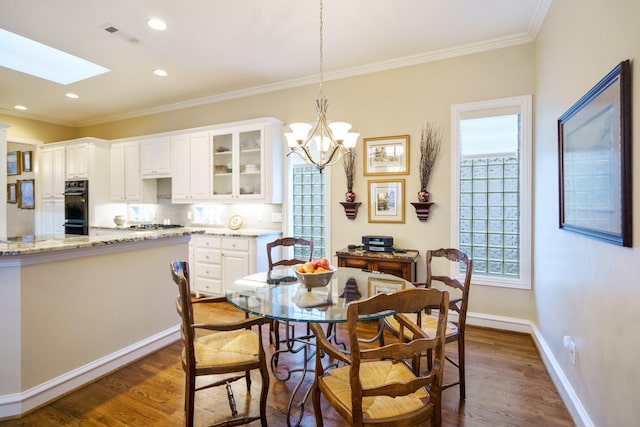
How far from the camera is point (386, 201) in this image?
372 cm

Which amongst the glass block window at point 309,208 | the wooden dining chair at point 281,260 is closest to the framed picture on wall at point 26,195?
the wooden dining chair at point 281,260

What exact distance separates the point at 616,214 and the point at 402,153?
7.66 ft

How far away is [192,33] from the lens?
3.06 metres

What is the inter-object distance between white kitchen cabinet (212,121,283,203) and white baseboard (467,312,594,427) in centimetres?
282

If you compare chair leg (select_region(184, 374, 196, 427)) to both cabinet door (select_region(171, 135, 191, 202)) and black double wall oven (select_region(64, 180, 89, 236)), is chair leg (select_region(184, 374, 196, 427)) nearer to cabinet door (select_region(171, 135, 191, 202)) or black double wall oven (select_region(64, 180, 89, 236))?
cabinet door (select_region(171, 135, 191, 202))

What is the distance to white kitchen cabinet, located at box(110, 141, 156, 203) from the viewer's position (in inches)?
209

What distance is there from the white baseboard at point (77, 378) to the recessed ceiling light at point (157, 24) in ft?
9.34

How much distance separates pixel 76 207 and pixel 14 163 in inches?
81.1

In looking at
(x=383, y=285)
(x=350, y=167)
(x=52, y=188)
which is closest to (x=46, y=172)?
(x=52, y=188)

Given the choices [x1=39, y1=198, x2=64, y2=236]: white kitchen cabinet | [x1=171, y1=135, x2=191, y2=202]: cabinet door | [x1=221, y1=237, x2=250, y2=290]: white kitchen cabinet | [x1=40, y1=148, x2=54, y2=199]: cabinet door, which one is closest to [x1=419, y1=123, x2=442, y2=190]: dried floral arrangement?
[x1=221, y1=237, x2=250, y2=290]: white kitchen cabinet

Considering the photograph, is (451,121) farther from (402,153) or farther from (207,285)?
(207,285)

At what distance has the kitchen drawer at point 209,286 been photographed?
4269 mm

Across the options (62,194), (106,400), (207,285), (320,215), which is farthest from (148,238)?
(62,194)

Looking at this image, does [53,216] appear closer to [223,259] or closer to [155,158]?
[155,158]
